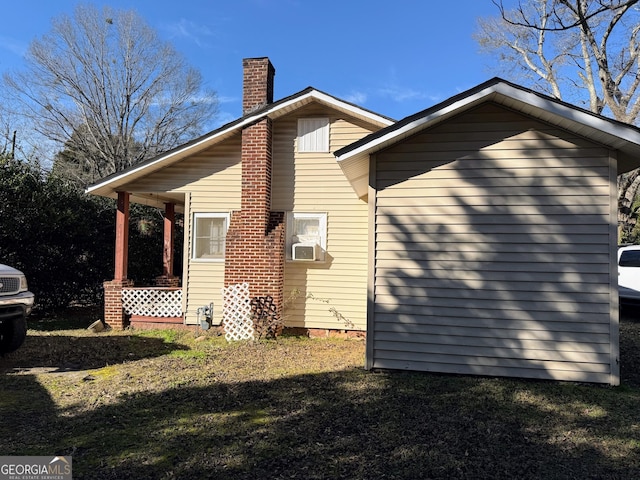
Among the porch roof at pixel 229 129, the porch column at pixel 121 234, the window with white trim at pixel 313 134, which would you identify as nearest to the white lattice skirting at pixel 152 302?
the porch column at pixel 121 234

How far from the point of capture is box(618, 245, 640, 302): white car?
10.1m

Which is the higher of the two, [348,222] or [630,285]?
[348,222]

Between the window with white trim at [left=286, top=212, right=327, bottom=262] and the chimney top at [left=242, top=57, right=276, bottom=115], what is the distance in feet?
9.44

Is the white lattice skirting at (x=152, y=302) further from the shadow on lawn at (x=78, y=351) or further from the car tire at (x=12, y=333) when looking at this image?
the car tire at (x=12, y=333)

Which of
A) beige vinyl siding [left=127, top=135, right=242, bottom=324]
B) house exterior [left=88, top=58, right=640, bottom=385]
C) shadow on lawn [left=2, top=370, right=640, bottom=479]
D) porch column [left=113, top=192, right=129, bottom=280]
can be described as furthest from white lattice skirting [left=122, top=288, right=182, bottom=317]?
house exterior [left=88, top=58, right=640, bottom=385]

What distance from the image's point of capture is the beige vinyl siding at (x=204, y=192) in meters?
9.09

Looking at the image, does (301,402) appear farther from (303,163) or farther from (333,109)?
(333,109)

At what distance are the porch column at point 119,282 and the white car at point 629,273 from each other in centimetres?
1205

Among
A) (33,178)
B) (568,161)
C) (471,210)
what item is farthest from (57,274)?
(568,161)

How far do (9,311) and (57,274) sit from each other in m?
5.12

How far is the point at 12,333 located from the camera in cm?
638

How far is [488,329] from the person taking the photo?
5492 millimetres

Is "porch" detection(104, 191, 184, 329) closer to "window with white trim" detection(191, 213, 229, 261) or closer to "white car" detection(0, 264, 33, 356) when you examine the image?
"window with white trim" detection(191, 213, 229, 261)

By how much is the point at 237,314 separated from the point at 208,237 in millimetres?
2110
